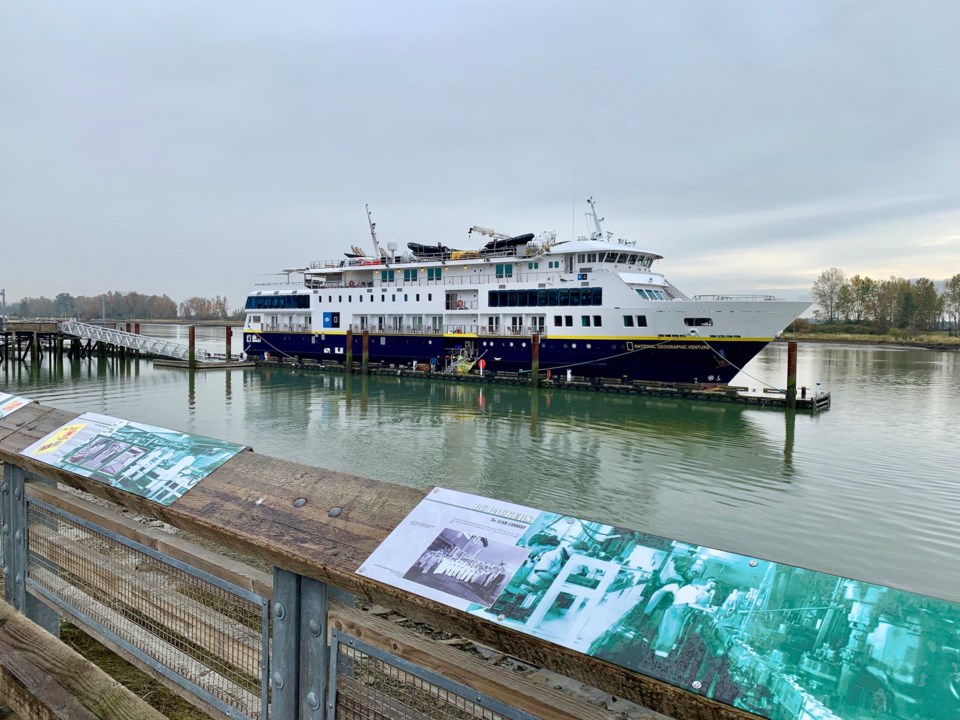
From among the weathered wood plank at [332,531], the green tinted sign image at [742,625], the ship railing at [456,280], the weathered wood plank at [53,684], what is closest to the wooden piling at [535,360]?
the ship railing at [456,280]

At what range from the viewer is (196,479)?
2.28m

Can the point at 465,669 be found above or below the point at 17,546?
above

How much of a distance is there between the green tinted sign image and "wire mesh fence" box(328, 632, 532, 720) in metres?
0.39

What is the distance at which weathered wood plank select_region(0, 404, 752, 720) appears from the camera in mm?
1311

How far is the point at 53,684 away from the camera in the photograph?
212 cm

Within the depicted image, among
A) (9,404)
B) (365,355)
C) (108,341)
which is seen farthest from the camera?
(108,341)

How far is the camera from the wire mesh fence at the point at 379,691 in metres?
1.70

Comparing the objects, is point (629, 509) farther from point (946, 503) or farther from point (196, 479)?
point (196, 479)

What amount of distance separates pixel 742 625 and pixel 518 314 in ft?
101

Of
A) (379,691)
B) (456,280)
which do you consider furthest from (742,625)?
(456,280)

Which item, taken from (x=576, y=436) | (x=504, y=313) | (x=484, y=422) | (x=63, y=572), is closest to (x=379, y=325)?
(x=504, y=313)

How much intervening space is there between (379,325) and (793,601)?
120 feet

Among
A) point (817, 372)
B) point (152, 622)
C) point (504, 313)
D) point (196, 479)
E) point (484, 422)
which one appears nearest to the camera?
point (196, 479)

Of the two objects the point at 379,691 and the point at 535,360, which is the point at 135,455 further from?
the point at 535,360
